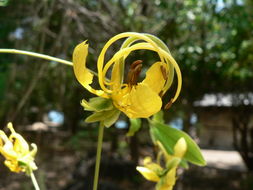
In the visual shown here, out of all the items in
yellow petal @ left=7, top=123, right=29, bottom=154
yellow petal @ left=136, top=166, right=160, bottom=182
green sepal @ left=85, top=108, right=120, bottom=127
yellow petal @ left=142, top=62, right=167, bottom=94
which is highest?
yellow petal @ left=142, top=62, right=167, bottom=94

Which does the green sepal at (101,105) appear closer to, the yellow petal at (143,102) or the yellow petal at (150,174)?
the yellow petal at (143,102)

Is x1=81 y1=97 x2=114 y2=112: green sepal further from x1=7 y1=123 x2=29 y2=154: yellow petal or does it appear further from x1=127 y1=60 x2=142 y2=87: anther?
x1=7 y1=123 x2=29 y2=154: yellow petal

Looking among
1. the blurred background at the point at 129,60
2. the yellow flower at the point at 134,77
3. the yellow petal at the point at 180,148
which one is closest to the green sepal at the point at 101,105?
the yellow flower at the point at 134,77

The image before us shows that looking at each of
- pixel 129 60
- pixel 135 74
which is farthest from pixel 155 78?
pixel 129 60

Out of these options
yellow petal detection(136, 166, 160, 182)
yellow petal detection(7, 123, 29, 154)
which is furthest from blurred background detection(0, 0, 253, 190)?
yellow petal detection(136, 166, 160, 182)

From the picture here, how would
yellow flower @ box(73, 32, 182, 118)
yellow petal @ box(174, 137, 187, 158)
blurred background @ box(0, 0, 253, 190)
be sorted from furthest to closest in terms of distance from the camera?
1. blurred background @ box(0, 0, 253, 190)
2. yellow petal @ box(174, 137, 187, 158)
3. yellow flower @ box(73, 32, 182, 118)

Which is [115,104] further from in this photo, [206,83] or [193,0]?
[206,83]

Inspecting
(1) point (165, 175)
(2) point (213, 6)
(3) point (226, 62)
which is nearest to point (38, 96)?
(3) point (226, 62)
